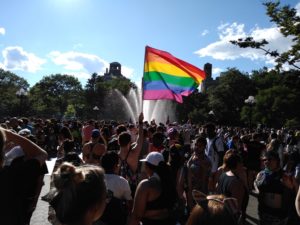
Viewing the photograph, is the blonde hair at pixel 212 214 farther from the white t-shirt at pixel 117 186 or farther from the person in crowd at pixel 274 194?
the person in crowd at pixel 274 194

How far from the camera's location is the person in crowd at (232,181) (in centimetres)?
611

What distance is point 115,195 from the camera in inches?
195

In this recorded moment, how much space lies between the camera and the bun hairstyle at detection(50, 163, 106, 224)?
7.78 feet

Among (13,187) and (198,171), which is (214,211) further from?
(198,171)

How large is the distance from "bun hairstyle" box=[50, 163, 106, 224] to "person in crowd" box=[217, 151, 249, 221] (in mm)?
3983

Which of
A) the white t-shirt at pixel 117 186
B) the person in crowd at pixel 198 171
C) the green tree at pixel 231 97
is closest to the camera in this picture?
the white t-shirt at pixel 117 186

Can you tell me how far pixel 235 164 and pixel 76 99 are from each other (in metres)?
101

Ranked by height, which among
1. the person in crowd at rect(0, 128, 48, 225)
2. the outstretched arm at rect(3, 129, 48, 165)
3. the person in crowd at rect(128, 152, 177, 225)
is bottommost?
the person in crowd at rect(128, 152, 177, 225)

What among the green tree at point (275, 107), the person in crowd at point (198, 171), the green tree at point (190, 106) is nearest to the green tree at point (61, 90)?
the green tree at point (190, 106)

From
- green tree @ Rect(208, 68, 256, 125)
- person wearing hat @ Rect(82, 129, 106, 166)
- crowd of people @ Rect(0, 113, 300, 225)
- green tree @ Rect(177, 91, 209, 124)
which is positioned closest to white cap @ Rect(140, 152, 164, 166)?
crowd of people @ Rect(0, 113, 300, 225)

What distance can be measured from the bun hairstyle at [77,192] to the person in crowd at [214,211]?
622mm

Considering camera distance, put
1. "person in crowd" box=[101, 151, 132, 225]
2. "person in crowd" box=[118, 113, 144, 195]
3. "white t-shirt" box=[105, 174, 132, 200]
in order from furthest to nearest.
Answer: "person in crowd" box=[118, 113, 144, 195] < "white t-shirt" box=[105, 174, 132, 200] < "person in crowd" box=[101, 151, 132, 225]

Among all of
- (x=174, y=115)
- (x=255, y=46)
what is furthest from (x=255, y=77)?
(x=255, y=46)

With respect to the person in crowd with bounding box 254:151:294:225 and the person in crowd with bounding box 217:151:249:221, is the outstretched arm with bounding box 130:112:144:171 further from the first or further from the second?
the person in crowd with bounding box 254:151:294:225
